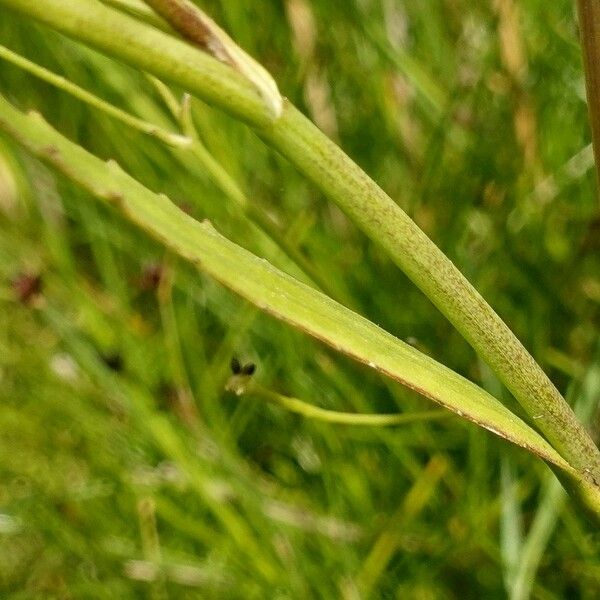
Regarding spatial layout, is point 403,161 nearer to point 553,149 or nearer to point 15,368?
point 553,149

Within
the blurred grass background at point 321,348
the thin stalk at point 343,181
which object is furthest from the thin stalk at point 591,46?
the blurred grass background at point 321,348

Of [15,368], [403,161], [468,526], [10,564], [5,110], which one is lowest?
[10,564]

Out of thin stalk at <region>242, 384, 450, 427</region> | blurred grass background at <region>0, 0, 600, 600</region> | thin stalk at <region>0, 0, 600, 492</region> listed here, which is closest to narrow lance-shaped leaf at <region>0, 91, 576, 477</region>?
thin stalk at <region>0, 0, 600, 492</region>

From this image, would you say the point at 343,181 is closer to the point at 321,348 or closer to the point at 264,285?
the point at 264,285

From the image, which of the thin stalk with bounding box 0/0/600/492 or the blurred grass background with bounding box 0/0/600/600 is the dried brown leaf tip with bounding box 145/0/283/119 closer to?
the thin stalk with bounding box 0/0/600/492

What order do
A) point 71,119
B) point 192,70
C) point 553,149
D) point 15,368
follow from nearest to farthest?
1. point 192,70
2. point 553,149
3. point 15,368
4. point 71,119

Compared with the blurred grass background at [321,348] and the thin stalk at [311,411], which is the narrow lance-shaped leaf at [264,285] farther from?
the blurred grass background at [321,348]

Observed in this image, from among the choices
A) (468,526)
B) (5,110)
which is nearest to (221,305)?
(468,526)
